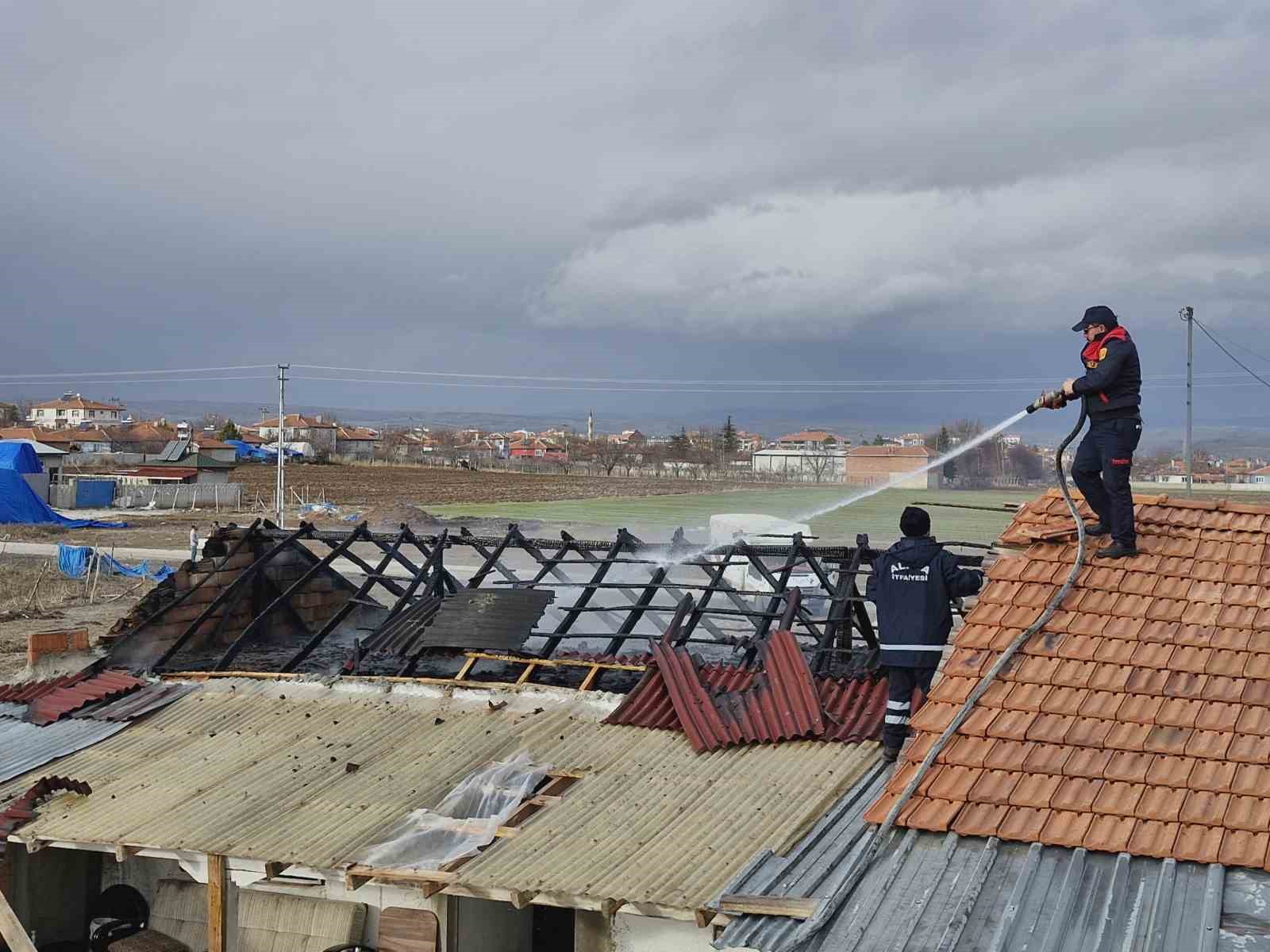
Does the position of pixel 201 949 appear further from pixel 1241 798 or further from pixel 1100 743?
pixel 1241 798

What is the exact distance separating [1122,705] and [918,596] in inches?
61.0

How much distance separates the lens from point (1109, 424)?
9.02 m

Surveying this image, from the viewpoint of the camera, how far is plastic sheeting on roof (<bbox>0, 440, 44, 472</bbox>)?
63219 millimetres

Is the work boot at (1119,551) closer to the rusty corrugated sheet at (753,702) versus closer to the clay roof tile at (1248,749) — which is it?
the clay roof tile at (1248,749)

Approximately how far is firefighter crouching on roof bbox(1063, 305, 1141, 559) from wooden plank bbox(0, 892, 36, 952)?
800 cm

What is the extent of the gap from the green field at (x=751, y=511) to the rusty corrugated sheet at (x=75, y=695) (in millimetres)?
36546

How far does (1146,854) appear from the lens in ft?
21.4

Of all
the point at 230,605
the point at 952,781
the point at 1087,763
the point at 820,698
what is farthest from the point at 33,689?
the point at 1087,763

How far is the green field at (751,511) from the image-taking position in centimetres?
5962

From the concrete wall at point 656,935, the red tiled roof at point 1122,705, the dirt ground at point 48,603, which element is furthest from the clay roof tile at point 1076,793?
the dirt ground at point 48,603

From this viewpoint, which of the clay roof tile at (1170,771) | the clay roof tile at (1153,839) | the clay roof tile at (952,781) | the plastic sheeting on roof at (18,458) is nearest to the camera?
the clay roof tile at (1153,839)

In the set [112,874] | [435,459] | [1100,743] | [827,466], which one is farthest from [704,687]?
[435,459]

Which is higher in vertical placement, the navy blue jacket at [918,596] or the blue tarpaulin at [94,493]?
the navy blue jacket at [918,596]

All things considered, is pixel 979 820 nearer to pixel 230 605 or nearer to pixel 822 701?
pixel 822 701
